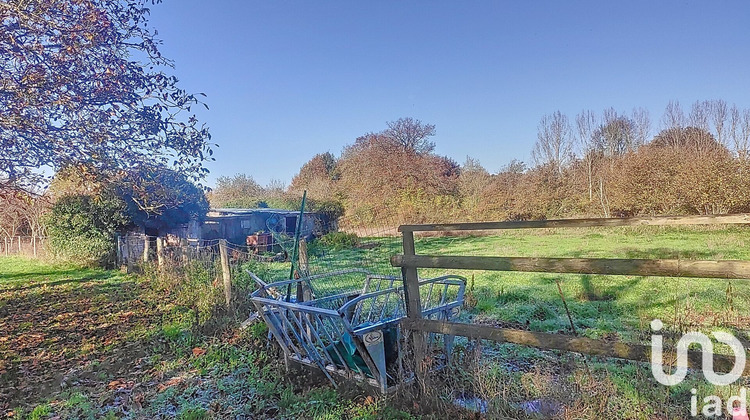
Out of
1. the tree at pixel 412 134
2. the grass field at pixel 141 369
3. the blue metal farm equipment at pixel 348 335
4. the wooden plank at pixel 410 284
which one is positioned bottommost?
the grass field at pixel 141 369

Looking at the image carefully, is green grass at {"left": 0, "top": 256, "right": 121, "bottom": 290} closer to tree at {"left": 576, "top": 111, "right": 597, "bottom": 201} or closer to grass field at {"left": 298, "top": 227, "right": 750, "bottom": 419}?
grass field at {"left": 298, "top": 227, "right": 750, "bottom": 419}

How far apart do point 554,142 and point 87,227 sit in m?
23.9

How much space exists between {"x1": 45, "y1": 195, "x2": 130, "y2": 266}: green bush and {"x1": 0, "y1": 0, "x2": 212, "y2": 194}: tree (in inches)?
385

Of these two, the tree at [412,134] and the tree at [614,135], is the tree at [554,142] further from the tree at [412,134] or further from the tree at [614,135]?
the tree at [412,134]

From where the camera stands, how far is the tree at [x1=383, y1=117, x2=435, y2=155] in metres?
28.9

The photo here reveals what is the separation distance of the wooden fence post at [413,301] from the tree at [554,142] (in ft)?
71.7

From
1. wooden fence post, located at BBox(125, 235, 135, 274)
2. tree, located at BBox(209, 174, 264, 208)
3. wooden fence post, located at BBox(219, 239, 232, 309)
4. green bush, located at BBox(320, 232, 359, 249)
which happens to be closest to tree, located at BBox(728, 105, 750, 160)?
green bush, located at BBox(320, 232, 359, 249)

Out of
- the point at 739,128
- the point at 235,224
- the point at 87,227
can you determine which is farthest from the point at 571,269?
the point at 739,128

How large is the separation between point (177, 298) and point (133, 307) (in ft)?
2.29

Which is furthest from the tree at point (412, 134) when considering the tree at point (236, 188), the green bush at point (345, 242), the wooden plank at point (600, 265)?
the wooden plank at point (600, 265)

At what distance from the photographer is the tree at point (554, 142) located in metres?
22.9

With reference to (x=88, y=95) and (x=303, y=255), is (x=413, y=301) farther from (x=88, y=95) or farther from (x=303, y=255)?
(x=88, y=95)

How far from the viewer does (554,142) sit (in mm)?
23797

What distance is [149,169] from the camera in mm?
4652
